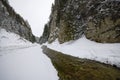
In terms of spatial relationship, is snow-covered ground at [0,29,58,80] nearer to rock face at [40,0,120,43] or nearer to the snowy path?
the snowy path

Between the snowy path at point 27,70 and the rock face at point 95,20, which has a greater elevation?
the rock face at point 95,20

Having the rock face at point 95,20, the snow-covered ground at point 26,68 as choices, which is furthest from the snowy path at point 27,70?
the rock face at point 95,20

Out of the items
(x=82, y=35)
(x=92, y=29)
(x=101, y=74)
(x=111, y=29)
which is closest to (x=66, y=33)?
(x=82, y=35)

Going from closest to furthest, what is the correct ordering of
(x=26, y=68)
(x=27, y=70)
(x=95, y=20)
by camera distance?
(x=27, y=70) → (x=26, y=68) → (x=95, y=20)

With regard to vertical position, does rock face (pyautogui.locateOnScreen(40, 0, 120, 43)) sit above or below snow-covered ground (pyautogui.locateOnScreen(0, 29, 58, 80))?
above

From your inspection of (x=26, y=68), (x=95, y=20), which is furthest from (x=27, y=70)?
(x=95, y=20)

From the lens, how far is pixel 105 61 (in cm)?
730

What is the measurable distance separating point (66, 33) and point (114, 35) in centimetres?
1208

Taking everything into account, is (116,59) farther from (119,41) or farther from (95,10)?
(95,10)

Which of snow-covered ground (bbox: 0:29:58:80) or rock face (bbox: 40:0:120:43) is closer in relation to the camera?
snow-covered ground (bbox: 0:29:58:80)

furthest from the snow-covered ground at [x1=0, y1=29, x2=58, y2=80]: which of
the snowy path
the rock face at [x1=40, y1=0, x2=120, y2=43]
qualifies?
the rock face at [x1=40, y1=0, x2=120, y2=43]

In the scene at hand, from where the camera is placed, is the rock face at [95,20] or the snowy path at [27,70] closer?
the snowy path at [27,70]

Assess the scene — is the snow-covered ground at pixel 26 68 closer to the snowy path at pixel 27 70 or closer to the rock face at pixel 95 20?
the snowy path at pixel 27 70

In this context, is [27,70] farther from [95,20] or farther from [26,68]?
[95,20]
